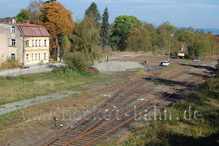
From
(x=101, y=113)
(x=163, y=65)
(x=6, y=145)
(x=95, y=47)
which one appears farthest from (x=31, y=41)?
(x=6, y=145)

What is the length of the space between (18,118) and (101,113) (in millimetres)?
5517

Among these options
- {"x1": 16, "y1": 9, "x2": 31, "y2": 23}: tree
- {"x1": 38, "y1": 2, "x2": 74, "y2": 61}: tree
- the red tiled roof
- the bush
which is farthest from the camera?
{"x1": 16, "y1": 9, "x2": 31, "y2": 23}: tree

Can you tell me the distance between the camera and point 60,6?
50.1 m

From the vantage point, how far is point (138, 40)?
83.4 meters

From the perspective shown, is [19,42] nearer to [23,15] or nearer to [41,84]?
[41,84]

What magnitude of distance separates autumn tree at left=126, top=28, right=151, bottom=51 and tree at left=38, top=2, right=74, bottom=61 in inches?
1396

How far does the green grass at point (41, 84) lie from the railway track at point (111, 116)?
6.73 metres

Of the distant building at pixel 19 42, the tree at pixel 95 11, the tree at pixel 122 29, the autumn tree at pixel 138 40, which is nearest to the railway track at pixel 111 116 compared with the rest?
Result: the distant building at pixel 19 42

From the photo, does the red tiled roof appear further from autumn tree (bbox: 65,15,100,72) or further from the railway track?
the railway track

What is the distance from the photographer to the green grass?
A: 71.3 ft

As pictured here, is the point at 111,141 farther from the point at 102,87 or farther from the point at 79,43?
the point at 79,43

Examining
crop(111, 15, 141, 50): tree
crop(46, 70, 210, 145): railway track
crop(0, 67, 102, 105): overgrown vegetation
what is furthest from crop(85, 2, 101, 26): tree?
crop(46, 70, 210, 145): railway track

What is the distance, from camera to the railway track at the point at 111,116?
478 inches

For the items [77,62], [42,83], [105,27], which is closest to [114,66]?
[77,62]
